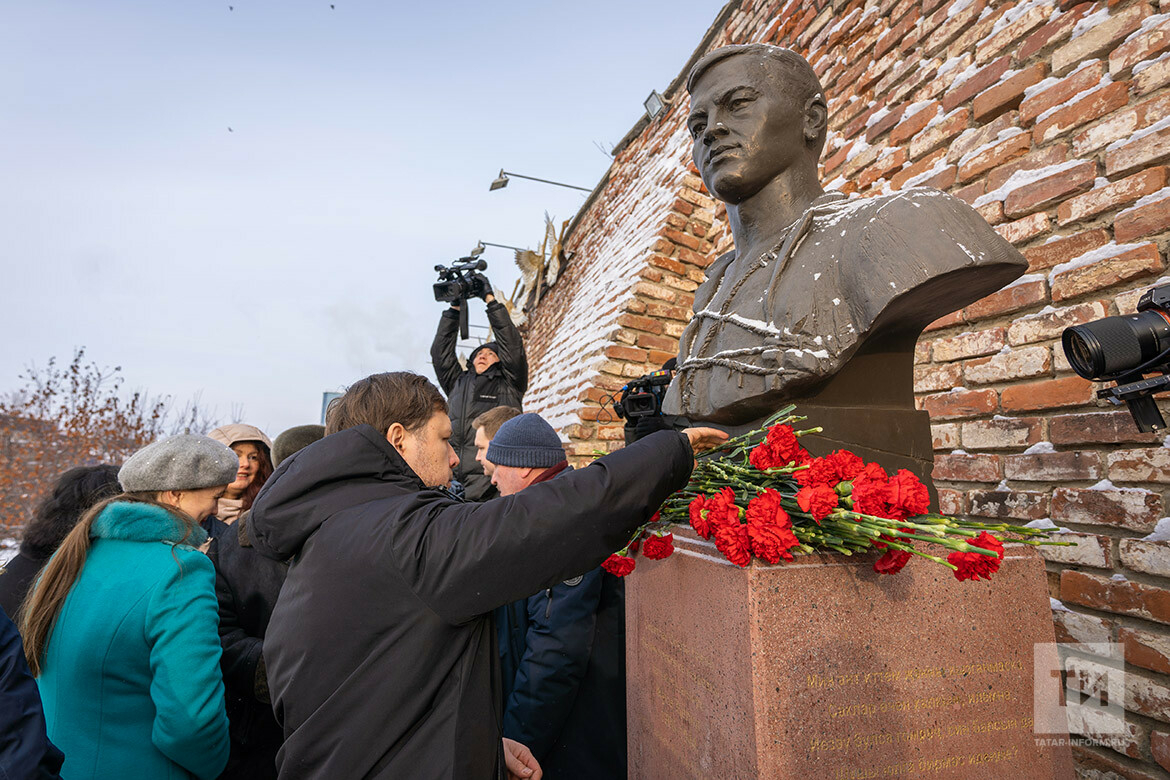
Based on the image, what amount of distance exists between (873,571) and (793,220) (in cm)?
114

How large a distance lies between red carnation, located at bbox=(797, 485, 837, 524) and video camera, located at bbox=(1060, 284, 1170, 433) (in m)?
0.61

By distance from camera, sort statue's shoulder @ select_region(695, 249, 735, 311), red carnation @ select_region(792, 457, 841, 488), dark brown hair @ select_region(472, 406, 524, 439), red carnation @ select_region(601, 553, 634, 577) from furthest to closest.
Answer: dark brown hair @ select_region(472, 406, 524, 439) → statue's shoulder @ select_region(695, 249, 735, 311) → red carnation @ select_region(601, 553, 634, 577) → red carnation @ select_region(792, 457, 841, 488)

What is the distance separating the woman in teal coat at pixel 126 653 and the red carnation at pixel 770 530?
145 centimetres

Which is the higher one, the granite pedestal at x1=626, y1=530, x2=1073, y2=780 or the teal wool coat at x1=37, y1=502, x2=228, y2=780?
the granite pedestal at x1=626, y1=530, x2=1073, y2=780

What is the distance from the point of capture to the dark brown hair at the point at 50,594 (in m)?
1.58

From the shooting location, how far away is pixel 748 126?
1.96 m

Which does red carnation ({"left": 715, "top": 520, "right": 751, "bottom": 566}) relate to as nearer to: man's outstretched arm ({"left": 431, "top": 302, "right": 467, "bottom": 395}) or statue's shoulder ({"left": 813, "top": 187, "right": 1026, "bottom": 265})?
statue's shoulder ({"left": 813, "top": 187, "right": 1026, "bottom": 265})

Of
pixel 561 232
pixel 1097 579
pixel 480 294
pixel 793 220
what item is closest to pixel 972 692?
pixel 1097 579

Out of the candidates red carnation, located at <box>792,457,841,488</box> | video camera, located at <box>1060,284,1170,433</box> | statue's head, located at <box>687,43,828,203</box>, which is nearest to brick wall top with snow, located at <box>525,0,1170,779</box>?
video camera, located at <box>1060,284,1170,433</box>

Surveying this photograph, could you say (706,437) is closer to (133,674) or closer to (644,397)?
(644,397)

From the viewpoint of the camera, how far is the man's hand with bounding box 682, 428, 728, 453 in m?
1.84

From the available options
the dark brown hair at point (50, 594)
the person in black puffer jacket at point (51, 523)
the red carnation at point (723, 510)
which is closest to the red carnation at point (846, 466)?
the red carnation at point (723, 510)

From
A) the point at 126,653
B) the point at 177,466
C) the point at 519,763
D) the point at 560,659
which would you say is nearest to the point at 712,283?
the point at 560,659

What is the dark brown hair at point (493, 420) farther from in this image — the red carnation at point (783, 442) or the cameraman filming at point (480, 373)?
the red carnation at point (783, 442)
